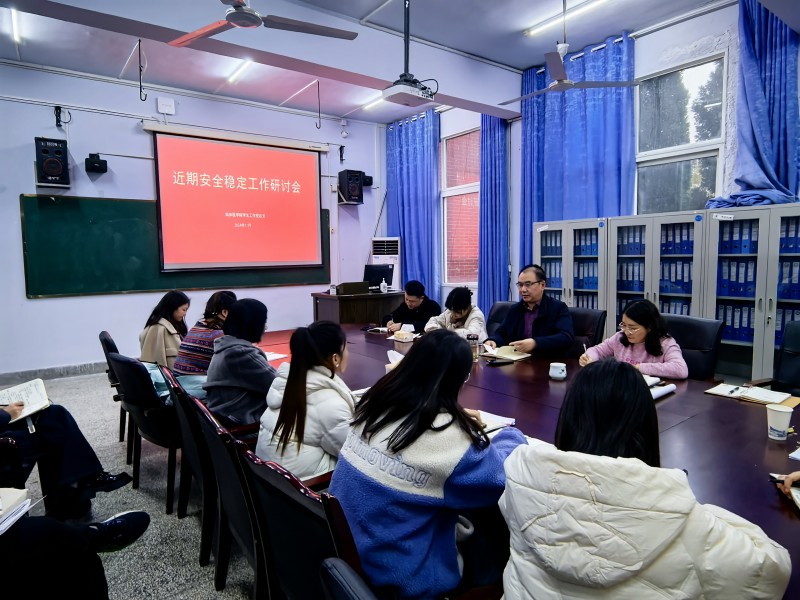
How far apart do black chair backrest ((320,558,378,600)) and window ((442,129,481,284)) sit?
5.82 meters

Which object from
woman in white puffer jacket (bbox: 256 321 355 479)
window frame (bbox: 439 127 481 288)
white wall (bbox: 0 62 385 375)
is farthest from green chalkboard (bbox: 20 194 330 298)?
woman in white puffer jacket (bbox: 256 321 355 479)

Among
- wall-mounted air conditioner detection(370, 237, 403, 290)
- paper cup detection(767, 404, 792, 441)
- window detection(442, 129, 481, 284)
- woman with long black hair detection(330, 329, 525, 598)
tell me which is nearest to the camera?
woman with long black hair detection(330, 329, 525, 598)

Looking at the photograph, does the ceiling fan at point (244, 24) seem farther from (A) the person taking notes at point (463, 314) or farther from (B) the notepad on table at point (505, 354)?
(B) the notepad on table at point (505, 354)

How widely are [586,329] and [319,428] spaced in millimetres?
2337

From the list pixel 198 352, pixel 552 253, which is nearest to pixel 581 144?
pixel 552 253

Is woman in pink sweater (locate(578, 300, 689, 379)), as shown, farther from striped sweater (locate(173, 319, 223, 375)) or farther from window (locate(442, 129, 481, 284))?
window (locate(442, 129, 481, 284))

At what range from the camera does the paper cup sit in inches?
59.4

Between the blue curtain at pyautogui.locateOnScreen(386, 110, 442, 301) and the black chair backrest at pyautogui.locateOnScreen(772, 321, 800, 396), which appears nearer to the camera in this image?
the black chair backrest at pyautogui.locateOnScreen(772, 321, 800, 396)

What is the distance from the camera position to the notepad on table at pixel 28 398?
2.28m

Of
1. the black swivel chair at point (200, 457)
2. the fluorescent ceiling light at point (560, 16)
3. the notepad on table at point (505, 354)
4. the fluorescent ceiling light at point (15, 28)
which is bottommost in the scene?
the black swivel chair at point (200, 457)

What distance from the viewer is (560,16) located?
4195mm

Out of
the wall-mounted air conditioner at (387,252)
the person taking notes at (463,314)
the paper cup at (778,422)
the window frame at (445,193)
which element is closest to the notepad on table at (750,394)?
the paper cup at (778,422)

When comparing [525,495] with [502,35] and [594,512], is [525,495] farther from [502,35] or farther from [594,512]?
[502,35]

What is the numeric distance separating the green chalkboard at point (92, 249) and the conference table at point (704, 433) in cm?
399
